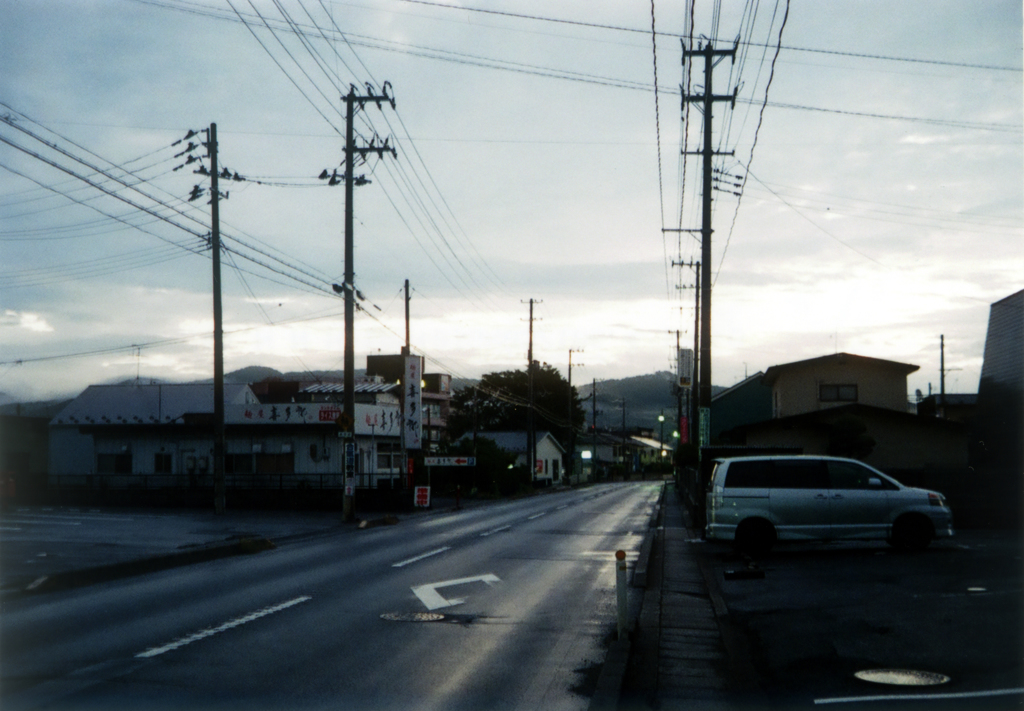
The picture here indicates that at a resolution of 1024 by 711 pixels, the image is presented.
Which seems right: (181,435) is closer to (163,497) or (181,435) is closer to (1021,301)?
(163,497)

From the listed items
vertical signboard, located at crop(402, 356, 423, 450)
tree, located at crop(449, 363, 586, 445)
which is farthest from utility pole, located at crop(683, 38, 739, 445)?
tree, located at crop(449, 363, 586, 445)

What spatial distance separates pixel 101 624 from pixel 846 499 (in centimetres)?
1349

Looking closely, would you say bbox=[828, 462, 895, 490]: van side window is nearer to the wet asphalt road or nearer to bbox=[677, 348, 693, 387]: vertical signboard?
the wet asphalt road

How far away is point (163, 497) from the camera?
40.8m

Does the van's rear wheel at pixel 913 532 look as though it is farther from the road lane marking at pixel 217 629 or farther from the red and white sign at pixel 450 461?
the red and white sign at pixel 450 461

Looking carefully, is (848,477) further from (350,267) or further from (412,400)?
(412,400)

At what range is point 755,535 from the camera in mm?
18500

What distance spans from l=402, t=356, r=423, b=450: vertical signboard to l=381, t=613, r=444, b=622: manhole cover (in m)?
32.8

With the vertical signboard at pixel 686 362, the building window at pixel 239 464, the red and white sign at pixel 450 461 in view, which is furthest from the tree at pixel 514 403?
the red and white sign at pixel 450 461

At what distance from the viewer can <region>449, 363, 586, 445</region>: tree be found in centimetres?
10219

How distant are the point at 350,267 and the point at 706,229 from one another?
12.2 m

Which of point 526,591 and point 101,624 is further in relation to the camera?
point 526,591

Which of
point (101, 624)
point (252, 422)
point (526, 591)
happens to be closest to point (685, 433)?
point (252, 422)

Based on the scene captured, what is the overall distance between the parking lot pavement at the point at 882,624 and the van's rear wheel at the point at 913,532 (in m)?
0.41
